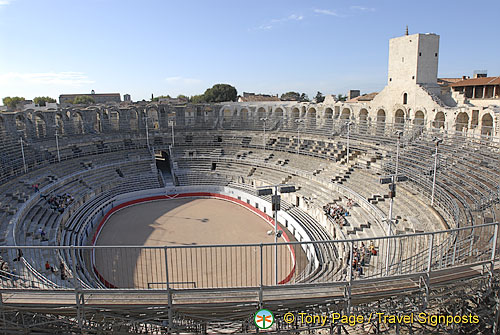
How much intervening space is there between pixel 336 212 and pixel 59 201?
17955 millimetres

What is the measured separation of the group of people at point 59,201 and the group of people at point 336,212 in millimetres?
16728

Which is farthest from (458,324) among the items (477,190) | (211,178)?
(211,178)

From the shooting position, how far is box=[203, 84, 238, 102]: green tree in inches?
2997

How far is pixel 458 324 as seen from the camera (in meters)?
8.13

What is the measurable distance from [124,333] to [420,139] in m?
23.6

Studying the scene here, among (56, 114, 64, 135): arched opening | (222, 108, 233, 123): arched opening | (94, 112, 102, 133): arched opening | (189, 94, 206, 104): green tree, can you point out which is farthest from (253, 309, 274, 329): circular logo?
(189, 94, 206, 104): green tree

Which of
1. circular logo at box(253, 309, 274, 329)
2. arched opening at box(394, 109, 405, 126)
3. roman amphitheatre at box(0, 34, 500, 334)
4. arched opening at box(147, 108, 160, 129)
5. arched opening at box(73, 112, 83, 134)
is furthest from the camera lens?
arched opening at box(147, 108, 160, 129)

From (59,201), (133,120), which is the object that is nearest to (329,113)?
(133,120)

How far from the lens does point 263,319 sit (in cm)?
734

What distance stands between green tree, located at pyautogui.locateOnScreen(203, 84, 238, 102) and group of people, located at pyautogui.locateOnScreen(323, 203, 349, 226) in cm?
5648

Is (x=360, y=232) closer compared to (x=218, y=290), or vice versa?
(x=218, y=290)

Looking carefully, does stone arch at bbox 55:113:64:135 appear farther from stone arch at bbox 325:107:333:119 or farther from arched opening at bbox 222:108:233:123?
stone arch at bbox 325:107:333:119

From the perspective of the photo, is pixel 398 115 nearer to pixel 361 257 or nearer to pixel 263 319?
pixel 361 257

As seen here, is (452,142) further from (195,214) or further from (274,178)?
(195,214)
